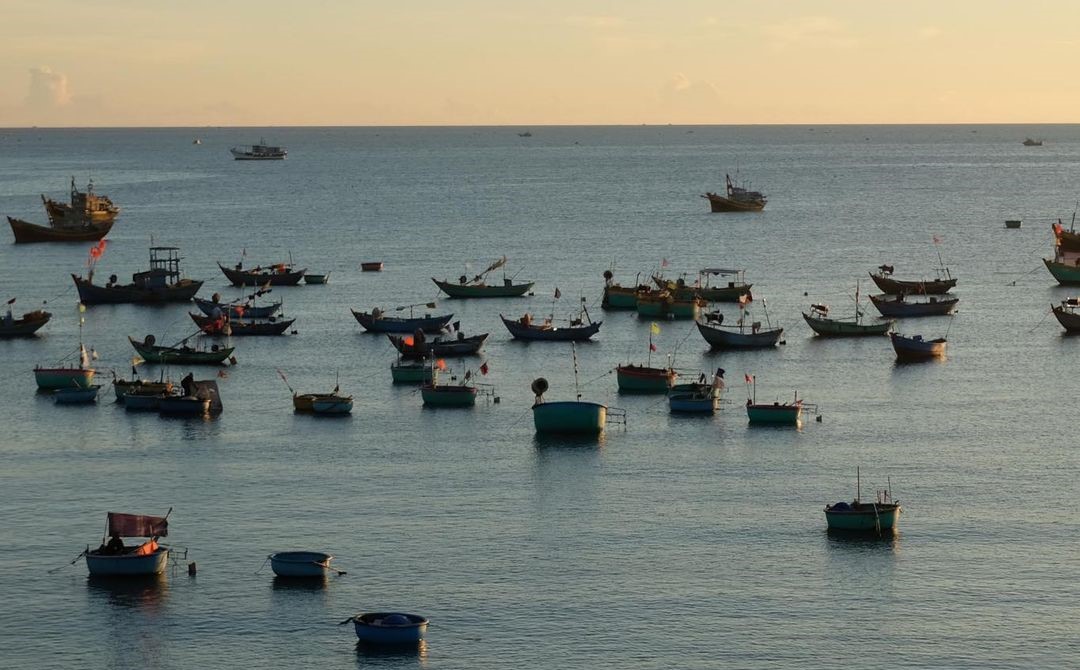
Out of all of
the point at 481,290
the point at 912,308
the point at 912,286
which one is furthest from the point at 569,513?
the point at 912,286

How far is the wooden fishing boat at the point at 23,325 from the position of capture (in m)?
128

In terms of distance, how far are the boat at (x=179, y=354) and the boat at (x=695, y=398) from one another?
108 feet

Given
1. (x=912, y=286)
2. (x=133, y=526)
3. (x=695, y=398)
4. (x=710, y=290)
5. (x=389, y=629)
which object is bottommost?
(x=389, y=629)

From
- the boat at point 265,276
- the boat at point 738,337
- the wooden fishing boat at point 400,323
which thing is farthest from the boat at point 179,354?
the boat at point 265,276

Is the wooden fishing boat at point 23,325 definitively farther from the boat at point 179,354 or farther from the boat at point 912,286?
the boat at point 912,286

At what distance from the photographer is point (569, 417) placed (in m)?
92.4

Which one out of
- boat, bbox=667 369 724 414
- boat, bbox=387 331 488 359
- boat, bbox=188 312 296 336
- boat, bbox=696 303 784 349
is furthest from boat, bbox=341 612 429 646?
boat, bbox=188 312 296 336

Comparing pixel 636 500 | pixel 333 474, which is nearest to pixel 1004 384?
pixel 636 500

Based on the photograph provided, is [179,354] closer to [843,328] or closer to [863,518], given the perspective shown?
[843,328]

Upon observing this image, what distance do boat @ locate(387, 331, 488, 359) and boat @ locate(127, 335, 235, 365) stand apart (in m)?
11.5

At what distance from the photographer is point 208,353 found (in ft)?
379

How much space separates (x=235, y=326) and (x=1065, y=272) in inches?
3040

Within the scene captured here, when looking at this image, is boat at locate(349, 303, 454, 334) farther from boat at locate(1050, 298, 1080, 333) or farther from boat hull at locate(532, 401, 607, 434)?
boat at locate(1050, 298, 1080, 333)

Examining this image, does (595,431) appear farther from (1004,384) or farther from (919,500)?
(1004,384)
